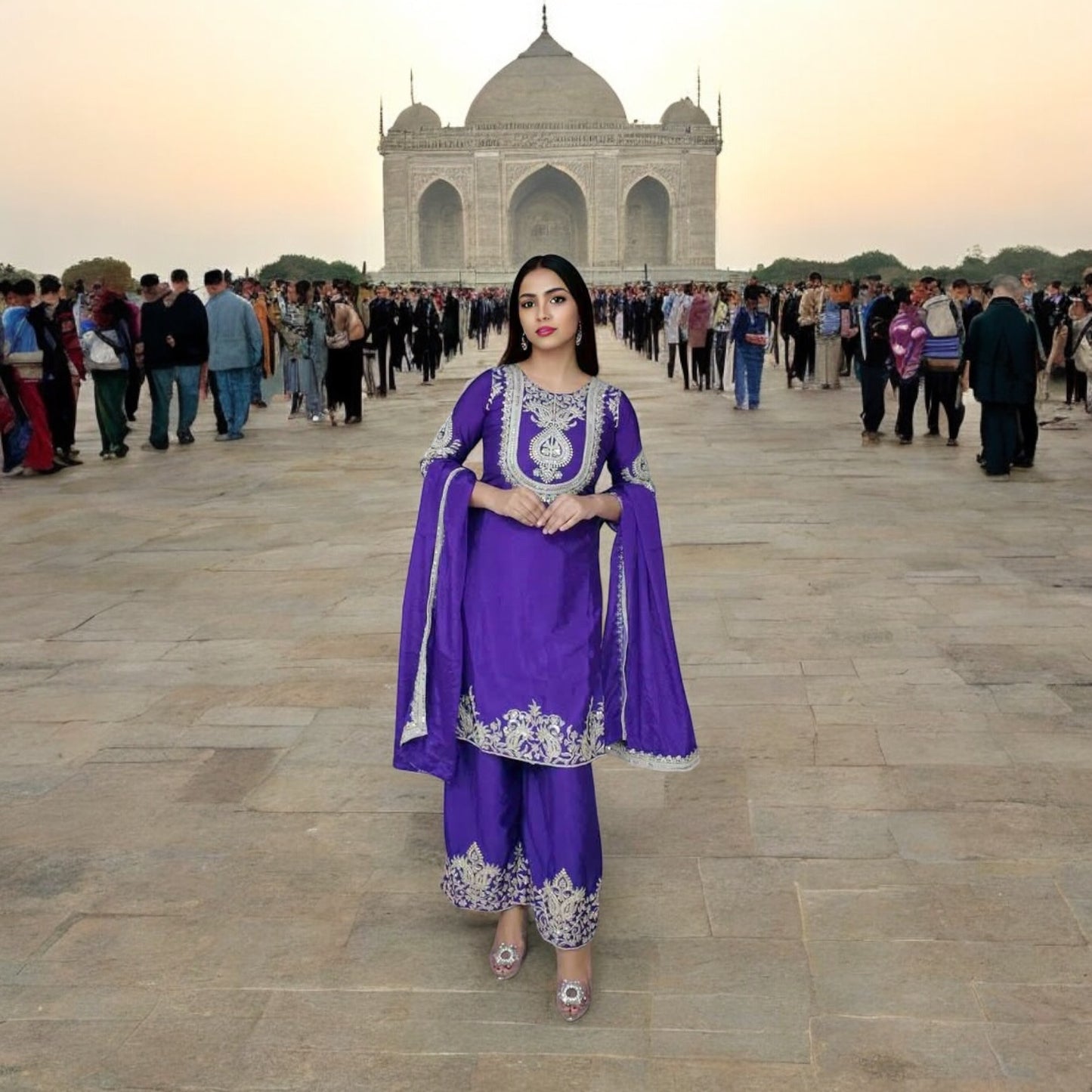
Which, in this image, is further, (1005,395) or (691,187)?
(691,187)

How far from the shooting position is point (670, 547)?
689 cm

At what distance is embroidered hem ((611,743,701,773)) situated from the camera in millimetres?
2719

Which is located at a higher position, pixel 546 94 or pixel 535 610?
pixel 546 94

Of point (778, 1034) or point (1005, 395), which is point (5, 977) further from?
point (1005, 395)

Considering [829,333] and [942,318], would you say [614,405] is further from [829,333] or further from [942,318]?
[829,333]

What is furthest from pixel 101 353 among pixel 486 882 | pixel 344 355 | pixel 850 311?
pixel 486 882

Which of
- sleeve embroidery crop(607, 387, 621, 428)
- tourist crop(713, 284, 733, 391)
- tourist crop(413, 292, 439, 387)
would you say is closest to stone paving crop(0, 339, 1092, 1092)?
sleeve embroidery crop(607, 387, 621, 428)

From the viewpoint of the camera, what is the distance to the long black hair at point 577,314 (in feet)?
8.85

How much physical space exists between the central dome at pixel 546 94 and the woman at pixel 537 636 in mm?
60936

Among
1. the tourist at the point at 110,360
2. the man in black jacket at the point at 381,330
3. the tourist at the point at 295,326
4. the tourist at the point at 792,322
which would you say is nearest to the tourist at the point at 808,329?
the tourist at the point at 792,322

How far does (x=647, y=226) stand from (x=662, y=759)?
200 feet

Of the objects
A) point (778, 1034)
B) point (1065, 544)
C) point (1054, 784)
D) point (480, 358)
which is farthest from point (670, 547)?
point (480, 358)

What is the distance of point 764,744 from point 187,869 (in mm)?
1624

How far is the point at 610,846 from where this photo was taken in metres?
3.31
